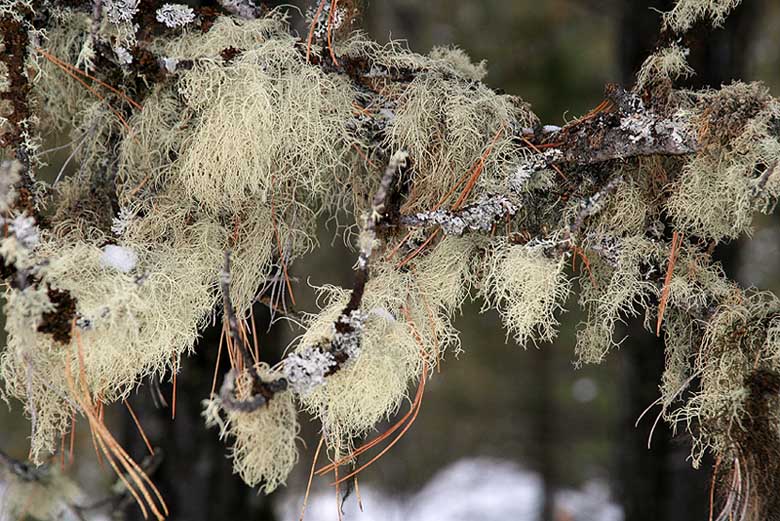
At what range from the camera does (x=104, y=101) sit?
1.09m

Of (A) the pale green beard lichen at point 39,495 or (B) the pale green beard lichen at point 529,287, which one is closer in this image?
(A) the pale green beard lichen at point 39,495

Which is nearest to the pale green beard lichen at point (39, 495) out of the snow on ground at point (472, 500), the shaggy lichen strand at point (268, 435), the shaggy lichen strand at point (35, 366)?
the shaggy lichen strand at point (35, 366)

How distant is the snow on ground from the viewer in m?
3.67

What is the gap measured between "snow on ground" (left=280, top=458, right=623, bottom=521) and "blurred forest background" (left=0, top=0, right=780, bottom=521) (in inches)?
0.5

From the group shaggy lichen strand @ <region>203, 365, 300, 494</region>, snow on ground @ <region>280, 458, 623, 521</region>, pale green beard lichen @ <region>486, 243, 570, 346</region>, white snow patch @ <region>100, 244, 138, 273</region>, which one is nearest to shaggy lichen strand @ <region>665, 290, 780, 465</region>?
pale green beard lichen @ <region>486, 243, 570, 346</region>

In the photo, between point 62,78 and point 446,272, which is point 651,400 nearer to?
Answer: point 446,272

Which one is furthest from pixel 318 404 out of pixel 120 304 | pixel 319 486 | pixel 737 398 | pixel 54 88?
pixel 319 486

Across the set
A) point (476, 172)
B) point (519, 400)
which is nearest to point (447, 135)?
point (476, 172)

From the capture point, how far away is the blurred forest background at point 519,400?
1597mm

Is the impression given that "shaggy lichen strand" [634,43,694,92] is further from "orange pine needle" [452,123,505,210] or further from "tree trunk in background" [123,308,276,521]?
"tree trunk in background" [123,308,276,521]

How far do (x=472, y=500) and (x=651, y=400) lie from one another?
8.02 feet

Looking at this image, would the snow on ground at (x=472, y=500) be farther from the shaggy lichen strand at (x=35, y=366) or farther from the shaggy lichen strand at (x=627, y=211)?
the shaggy lichen strand at (x=627, y=211)

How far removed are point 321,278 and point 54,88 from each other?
1.83 meters

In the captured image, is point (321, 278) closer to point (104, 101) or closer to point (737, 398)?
point (104, 101)
